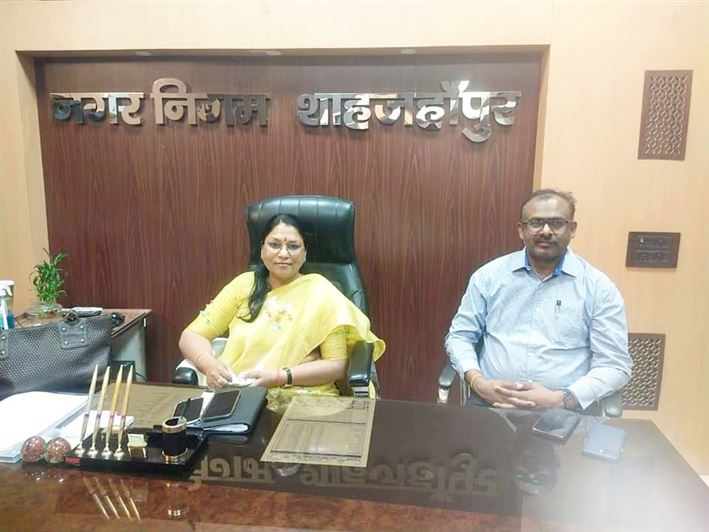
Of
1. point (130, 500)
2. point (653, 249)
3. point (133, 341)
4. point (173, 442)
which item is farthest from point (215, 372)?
point (653, 249)

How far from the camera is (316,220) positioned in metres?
1.96

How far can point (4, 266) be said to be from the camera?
8.06ft

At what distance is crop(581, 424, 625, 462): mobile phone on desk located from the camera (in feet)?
3.53

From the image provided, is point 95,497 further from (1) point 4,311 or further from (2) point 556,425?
(1) point 4,311

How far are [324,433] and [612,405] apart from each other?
99 cm

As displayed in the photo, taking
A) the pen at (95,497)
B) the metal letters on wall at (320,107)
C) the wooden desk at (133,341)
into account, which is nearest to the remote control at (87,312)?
the wooden desk at (133,341)

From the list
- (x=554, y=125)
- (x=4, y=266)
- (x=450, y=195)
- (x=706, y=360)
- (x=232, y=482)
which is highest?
(x=554, y=125)

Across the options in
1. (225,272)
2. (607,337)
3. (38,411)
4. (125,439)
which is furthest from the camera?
(225,272)

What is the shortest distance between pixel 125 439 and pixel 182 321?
1.61 m

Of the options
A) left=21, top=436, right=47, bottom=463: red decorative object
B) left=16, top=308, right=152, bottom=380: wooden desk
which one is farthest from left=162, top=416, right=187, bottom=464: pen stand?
left=16, top=308, right=152, bottom=380: wooden desk

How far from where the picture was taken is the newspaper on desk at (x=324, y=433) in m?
1.06

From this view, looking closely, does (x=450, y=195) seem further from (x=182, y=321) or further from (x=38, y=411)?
(x=38, y=411)

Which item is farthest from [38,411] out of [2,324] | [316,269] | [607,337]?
[607,337]

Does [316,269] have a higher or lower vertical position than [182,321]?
higher
